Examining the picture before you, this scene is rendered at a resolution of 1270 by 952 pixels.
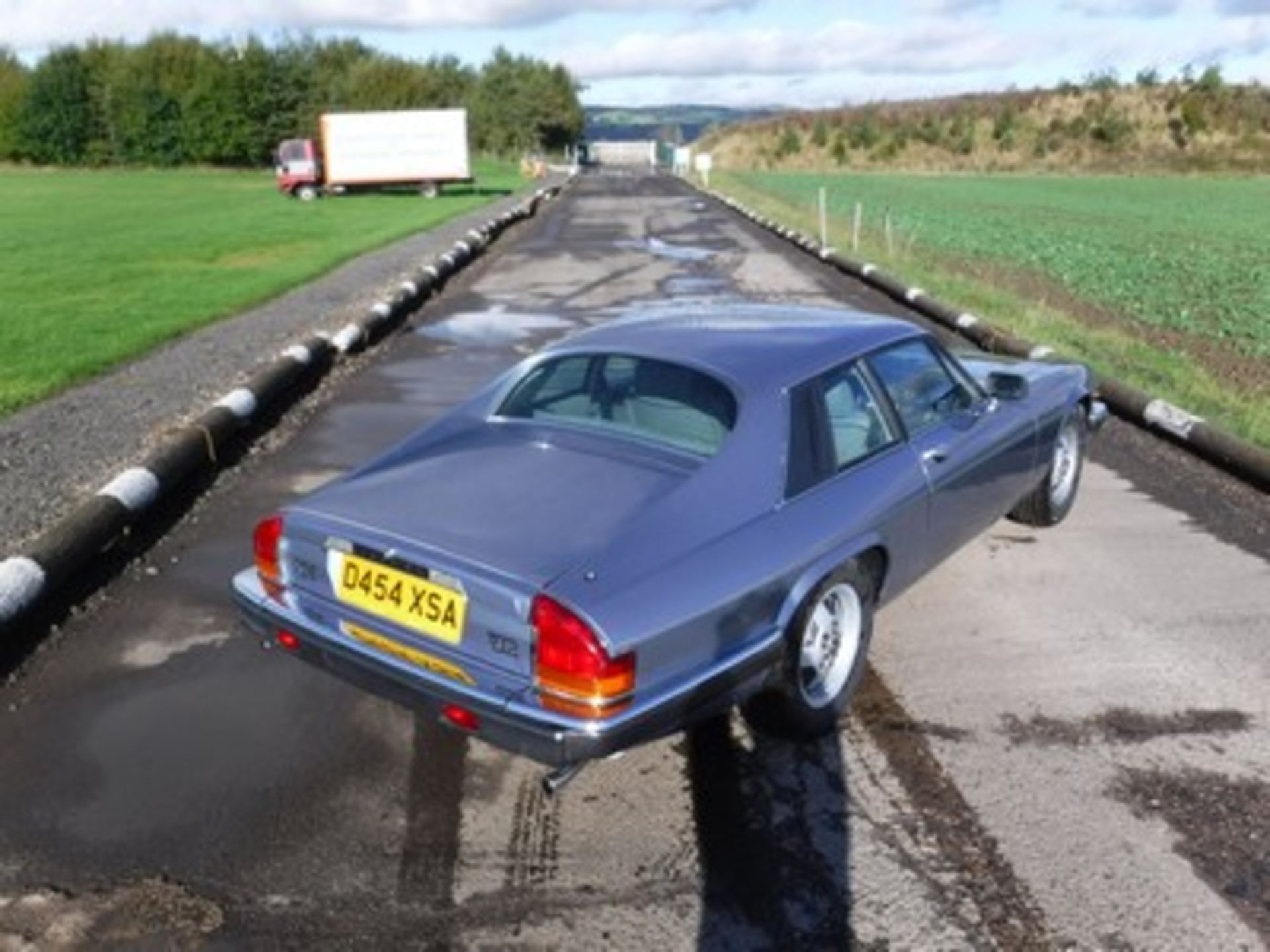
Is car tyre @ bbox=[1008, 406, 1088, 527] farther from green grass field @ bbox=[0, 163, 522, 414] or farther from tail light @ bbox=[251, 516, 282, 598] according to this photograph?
green grass field @ bbox=[0, 163, 522, 414]

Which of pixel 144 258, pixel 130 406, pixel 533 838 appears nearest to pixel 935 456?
pixel 533 838

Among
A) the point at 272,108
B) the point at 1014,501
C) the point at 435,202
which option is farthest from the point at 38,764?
the point at 272,108

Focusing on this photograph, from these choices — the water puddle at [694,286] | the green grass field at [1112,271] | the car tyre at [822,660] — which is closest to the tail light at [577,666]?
the car tyre at [822,660]

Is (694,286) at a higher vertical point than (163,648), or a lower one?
higher

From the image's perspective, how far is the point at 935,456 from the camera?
471 cm

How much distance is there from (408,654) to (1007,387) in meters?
3.16

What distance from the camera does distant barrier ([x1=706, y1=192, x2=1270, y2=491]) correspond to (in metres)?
7.21

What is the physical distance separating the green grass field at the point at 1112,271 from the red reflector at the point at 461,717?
21.8ft

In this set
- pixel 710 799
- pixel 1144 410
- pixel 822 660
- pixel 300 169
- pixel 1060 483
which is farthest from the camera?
pixel 300 169

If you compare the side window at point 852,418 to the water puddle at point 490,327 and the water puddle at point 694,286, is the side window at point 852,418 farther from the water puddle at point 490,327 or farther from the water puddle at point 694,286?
the water puddle at point 694,286

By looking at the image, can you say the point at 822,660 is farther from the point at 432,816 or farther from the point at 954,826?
the point at 432,816

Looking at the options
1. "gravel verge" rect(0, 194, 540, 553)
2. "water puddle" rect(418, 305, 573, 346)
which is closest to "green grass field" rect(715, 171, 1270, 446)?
"water puddle" rect(418, 305, 573, 346)

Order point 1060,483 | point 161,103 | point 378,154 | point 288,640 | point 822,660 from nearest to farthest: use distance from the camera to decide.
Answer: point 288,640
point 822,660
point 1060,483
point 378,154
point 161,103

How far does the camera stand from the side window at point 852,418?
431 cm
